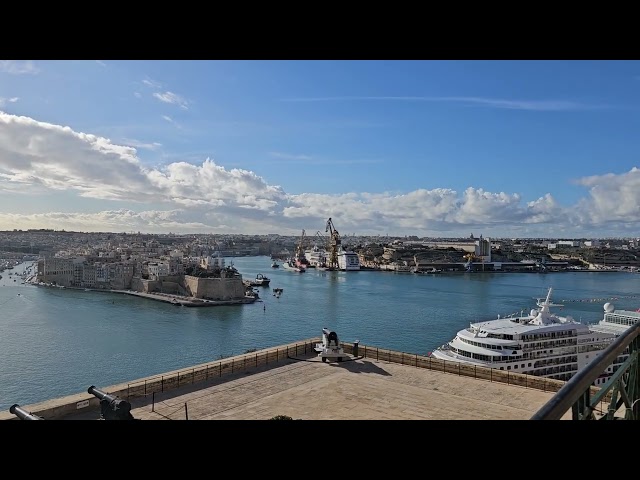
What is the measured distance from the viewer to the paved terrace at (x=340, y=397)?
3.28 meters

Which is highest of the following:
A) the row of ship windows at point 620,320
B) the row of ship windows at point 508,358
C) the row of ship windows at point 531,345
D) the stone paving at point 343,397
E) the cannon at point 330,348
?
the cannon at point 330,348

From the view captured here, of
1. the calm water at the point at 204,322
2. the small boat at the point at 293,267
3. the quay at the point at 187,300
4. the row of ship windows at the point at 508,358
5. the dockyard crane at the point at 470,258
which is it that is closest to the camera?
the row of ship windows at the point at 508,358

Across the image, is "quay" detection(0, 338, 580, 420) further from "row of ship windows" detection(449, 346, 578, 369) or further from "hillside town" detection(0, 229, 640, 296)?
"hillside town" detection(0, 229, 640, 296)

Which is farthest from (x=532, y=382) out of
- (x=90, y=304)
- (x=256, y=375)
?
(x=90, y=304)

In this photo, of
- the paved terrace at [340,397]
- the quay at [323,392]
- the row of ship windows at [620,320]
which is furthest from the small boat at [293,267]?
the paved terrace at [340,397]

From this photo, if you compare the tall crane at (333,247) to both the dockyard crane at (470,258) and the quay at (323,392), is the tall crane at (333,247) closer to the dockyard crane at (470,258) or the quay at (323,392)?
the dockyard crane at (470,258)

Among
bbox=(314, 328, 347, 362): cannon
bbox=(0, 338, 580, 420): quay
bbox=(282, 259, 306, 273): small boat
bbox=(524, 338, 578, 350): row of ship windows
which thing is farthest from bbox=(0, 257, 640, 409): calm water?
bbox=(282, 259, 306, 273): small boat

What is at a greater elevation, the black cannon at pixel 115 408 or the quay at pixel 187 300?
the black cannon at pixel 115 408

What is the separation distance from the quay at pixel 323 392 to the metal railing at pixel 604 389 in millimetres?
2560

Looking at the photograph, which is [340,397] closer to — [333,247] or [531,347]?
[531,347]
